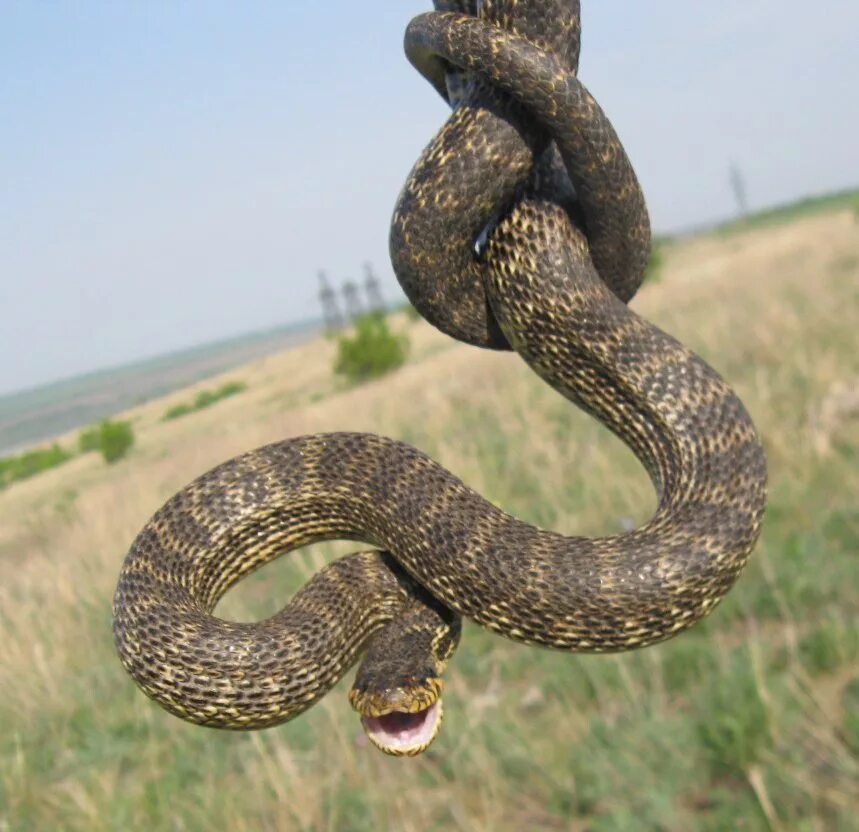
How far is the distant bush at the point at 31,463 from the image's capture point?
7919 cm

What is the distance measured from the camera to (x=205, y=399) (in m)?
92.4

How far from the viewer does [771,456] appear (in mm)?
13219

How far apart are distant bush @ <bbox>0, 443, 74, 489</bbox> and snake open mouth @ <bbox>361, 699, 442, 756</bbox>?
81045mm

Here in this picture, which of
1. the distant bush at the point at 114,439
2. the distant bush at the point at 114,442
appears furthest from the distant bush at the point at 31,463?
the distant bush at the point at 114,442

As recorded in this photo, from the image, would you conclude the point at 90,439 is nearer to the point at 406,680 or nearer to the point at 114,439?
the point at 114,439

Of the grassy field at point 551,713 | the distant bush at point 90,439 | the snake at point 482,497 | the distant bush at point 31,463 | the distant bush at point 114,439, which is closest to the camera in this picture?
the snake at point 482,497

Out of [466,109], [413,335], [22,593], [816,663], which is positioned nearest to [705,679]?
[816,663]

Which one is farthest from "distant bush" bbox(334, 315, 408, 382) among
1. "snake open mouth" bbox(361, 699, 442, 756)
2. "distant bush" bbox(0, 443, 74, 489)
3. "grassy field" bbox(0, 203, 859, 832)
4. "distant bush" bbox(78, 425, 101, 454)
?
"snake open mouth" bbox(361, 699, 442, 756)

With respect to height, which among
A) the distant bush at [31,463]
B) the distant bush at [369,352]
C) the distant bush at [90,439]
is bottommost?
the distant bush at [31,463]

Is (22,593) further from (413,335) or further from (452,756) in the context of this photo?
(413,335)

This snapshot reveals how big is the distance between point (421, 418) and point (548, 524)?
8.92 m

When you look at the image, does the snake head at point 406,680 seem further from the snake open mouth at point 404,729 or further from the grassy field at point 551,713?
the grassy field at point 551,713

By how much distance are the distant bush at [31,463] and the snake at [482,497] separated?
266ft

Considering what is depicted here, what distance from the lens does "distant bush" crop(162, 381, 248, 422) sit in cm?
8819
